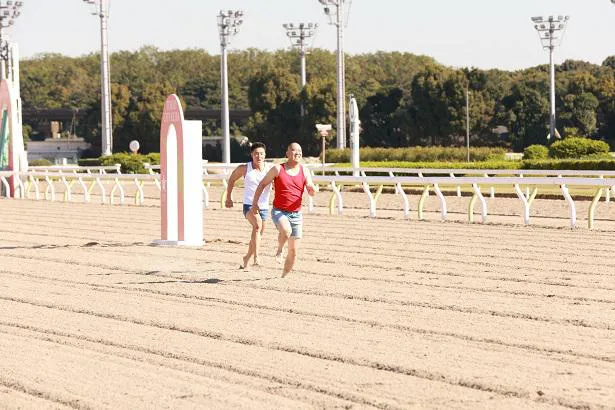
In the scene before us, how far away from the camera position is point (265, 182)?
12.7 m

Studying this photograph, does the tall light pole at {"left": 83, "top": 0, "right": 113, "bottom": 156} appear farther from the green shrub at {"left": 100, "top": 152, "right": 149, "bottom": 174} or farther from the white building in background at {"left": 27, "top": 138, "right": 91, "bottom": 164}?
the white building in background at {"left": 27, "top": 138, "right": 91, "bottom": 164}

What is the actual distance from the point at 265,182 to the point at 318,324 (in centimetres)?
310

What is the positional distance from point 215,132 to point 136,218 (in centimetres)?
9523

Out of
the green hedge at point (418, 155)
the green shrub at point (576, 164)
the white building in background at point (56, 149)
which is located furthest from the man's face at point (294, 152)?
the white building in background at point (56, 149)

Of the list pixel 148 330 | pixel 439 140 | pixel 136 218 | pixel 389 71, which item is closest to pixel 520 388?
pixel 148 330

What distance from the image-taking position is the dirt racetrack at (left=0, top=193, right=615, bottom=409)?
724cm

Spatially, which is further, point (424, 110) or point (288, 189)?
point (424, 110)

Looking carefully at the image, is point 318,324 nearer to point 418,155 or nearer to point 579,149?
point 579,149

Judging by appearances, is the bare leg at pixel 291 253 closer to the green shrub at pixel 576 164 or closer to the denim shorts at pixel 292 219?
the denim shorts at pixel 292 219

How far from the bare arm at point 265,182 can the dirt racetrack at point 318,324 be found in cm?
73

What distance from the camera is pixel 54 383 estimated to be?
25.0 ft

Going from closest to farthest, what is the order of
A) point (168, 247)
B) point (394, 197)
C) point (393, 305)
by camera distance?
1. point (393, 305)
2. point (168, 247)
3. point (394, 197)

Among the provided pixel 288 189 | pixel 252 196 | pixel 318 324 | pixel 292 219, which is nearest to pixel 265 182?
pixel 288 189

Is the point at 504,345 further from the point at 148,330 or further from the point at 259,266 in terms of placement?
the point at 259,266
